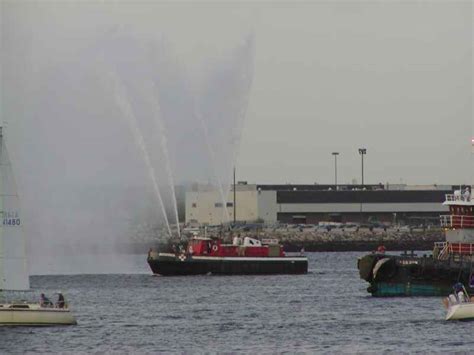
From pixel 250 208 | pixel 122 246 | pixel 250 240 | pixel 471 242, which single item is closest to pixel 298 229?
pixel 250 208

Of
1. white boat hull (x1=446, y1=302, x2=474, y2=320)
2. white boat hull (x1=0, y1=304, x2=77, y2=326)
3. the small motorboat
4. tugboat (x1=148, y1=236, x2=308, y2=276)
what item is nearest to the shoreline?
tugboat (x1=148, y1=236, x2=308, y2=276)

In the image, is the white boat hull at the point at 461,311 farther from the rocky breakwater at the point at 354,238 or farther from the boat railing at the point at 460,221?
the rocky breakwater at the point at 354,238

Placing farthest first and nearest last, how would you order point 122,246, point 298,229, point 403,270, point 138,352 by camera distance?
point 298,229 → point 122,246 → point 403,270 → point 138,352

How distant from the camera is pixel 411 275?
254 feet

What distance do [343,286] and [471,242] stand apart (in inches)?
617

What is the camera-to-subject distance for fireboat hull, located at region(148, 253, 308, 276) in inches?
3858

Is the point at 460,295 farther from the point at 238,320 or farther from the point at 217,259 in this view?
the point at 217,259

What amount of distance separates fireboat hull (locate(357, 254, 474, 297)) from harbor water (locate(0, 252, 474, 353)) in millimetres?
1114

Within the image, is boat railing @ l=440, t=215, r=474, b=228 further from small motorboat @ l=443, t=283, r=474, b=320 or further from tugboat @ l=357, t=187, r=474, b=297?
small motorboat @ l=443, t=283, r=474, b=320

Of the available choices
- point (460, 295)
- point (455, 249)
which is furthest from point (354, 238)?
point (460, 295)

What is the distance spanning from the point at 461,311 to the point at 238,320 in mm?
10291

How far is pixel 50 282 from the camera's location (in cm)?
9619

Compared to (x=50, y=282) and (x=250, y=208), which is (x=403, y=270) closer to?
(x=50, y=282)

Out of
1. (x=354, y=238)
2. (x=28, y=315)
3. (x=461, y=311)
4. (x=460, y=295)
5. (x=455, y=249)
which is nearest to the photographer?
(x=28, y=315)
